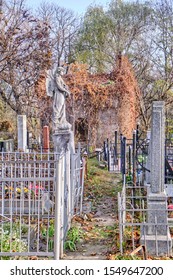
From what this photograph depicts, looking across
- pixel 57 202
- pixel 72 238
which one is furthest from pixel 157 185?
pixel 57 202

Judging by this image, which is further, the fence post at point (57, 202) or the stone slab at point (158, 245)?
the stone slab at point (158, 245)

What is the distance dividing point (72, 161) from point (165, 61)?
68.4ft

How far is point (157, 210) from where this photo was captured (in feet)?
19.7

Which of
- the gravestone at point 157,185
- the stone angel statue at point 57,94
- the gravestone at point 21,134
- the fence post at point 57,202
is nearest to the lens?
the fence post at point 57,202

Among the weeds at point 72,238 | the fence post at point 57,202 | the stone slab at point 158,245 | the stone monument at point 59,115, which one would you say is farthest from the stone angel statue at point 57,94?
the fence post at point 57,202

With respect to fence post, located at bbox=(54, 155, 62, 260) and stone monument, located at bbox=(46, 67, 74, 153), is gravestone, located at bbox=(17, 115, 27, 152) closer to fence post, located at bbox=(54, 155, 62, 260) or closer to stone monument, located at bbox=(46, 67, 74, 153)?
stone monument, located at bbox=(46, 67, 74, 153)

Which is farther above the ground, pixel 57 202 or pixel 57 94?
pixel 57 94

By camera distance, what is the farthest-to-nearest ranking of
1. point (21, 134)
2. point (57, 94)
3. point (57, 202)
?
point (21, 134) → point (57, 94) → point (57, 202)

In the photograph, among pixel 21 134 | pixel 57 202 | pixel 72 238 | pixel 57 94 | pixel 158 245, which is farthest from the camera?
pixel 21 134

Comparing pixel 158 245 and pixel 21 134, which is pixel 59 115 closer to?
pixel 21 134

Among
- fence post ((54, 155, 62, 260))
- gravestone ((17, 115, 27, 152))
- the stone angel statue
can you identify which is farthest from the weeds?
gravestone ((17, 115, 27, 152))

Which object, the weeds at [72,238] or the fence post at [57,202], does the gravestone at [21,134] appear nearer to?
the weeds at [72,238]

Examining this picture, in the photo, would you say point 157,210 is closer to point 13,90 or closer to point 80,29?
point 13,90

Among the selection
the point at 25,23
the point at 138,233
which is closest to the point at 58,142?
the point at 138,233
